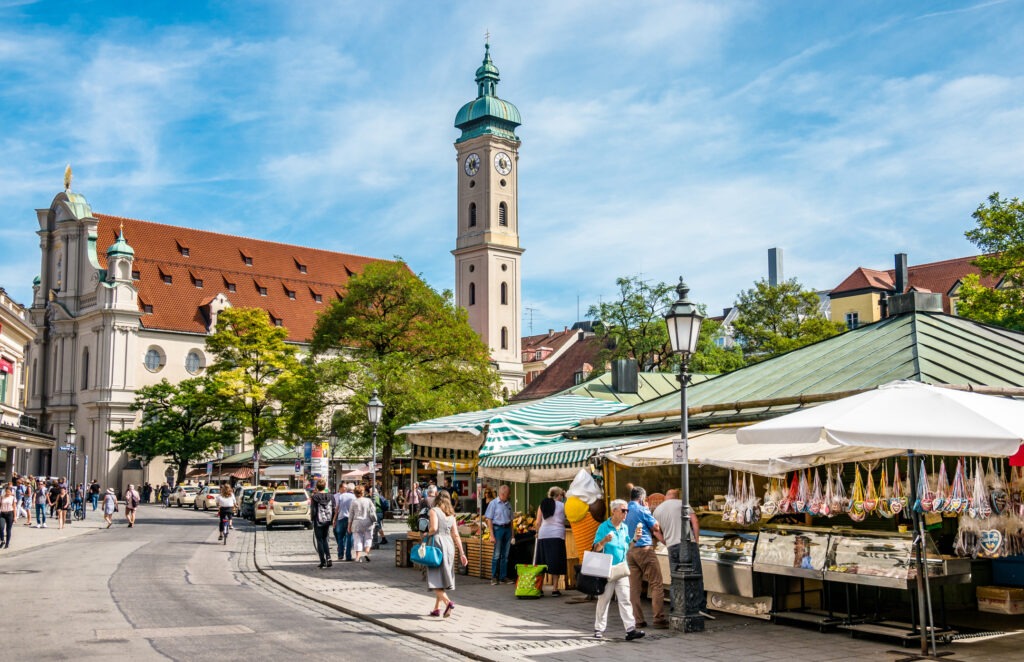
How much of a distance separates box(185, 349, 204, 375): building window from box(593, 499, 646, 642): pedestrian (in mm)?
74899

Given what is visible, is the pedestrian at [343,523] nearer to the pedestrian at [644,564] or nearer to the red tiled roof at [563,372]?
the pedestrian at [644,564]

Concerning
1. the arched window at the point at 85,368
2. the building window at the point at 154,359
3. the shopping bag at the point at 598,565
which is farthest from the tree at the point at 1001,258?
the arched window at the point at 85,368

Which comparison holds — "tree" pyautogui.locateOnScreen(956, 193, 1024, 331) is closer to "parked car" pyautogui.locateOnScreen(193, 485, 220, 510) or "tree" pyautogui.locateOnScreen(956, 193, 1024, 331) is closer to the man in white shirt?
the man in white shirt

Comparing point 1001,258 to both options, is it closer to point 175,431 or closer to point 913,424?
point 913,424

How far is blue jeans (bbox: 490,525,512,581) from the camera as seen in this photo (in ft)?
60.0

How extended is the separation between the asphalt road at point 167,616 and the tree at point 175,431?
43777mm

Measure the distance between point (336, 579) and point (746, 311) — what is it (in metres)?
45.8

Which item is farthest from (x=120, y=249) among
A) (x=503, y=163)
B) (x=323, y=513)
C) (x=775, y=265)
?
(x=323, y=513)

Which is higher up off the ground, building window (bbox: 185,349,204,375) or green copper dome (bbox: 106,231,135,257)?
green copper dome (bbox: 106,231,135,257)

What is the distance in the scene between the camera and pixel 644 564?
1305 cm

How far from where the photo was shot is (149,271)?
282 ft

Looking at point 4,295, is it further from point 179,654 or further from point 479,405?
point 179,654

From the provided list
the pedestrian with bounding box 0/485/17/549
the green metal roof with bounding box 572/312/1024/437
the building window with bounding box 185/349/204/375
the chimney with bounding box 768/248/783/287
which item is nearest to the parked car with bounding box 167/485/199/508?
the building window with bounding box 185/349/204/375

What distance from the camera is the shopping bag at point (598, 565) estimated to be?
12.1m
